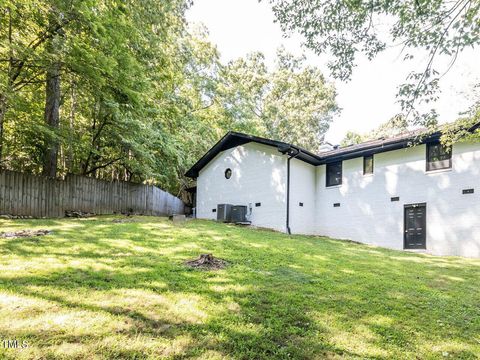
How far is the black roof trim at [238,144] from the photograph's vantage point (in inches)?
492

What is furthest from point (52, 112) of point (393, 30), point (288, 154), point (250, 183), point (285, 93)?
point (285, 93)

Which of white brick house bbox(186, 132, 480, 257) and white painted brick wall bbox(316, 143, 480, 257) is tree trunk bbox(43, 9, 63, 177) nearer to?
white brick house bbox(186, 132, 480, 257)

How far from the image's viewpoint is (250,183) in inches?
542

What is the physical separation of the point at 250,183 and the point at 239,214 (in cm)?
162

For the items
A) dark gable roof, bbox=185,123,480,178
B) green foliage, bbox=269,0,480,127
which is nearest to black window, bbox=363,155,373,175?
dark gable roof, bbox=185,123,480,178

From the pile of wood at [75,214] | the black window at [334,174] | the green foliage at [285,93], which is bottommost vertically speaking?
the pile of wood at [75,214]

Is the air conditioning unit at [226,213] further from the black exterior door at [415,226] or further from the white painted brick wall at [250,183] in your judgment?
the black exterior door at [415,226]

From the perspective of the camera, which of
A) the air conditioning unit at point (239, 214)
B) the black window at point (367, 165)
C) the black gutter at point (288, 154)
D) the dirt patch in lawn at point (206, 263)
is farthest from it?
the air conditioning unit at point (239, 214)

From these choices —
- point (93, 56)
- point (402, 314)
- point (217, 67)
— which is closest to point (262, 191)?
point (93, 56)

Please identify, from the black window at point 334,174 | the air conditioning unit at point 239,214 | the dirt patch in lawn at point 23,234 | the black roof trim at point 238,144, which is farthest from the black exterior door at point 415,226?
the dirt patch in lawn at point 23,234

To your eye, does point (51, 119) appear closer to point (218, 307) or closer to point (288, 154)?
point (288, 154)

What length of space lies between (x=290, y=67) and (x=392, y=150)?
18582mm

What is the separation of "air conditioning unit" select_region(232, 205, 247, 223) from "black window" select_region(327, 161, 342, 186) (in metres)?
4.33

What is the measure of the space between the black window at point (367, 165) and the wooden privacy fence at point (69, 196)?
11434mm
